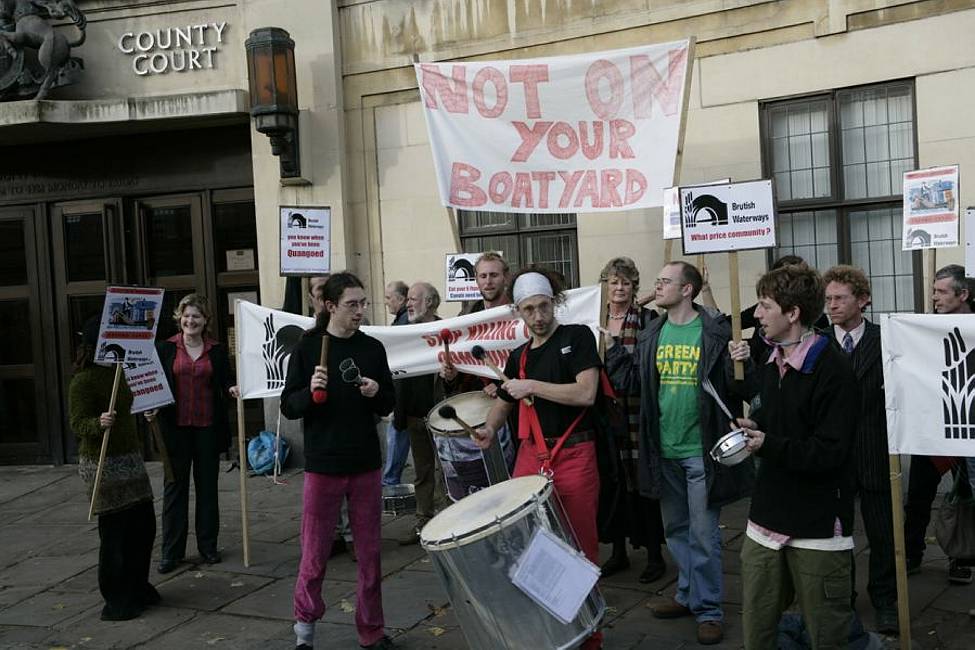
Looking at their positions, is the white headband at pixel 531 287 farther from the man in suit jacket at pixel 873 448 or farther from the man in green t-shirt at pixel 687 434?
the man in suit jacket at pixel 873 448

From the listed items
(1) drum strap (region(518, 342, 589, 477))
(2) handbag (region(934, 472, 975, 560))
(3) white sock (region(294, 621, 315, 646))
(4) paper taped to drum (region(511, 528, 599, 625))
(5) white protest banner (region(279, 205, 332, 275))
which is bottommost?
(3) white sock (region(294, 621, 315, 646))

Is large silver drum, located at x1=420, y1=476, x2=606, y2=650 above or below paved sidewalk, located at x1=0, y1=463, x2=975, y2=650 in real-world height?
above

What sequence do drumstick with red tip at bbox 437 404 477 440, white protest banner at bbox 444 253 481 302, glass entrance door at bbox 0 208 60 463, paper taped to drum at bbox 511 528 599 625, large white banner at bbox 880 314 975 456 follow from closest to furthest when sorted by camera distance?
paper taped to drum at bbox 511 528 599 625, large white banner at bbox 880 314 975 456, drumstick with red tip at bbox 437 404 477 440, white protest banner at bbox 444 253 481 302, glass entrance door at bbox 0 208 60 463

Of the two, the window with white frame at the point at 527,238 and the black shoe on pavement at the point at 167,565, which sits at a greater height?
the window with white frame at the point at 527,238

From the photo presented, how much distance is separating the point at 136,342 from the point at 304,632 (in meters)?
2.57

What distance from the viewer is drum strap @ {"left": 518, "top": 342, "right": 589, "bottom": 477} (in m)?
5.30

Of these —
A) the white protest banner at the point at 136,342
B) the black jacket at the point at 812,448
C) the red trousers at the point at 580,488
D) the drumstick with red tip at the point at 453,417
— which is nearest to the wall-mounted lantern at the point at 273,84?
the white protest banner at the point at 136,342

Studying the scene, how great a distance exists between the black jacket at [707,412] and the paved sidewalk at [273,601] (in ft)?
2.63

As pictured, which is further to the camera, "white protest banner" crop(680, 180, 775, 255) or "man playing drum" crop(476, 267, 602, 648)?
"white protest banner" crop(680, 180, 775, 255)

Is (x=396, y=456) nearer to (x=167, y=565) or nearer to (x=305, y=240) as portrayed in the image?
(x=305, y=240)

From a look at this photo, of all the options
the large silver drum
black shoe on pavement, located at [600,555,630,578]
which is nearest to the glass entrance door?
black shoe on pavement, located at [600,555,630,578]

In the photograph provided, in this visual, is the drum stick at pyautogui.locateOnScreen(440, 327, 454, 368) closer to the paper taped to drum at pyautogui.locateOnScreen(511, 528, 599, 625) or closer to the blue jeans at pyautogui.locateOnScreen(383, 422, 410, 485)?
the blue jeans at pyautogui.locateOnScreen(383, 422, 410, 485)

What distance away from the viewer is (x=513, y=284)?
17.9ft

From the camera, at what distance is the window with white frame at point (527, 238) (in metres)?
10.6
